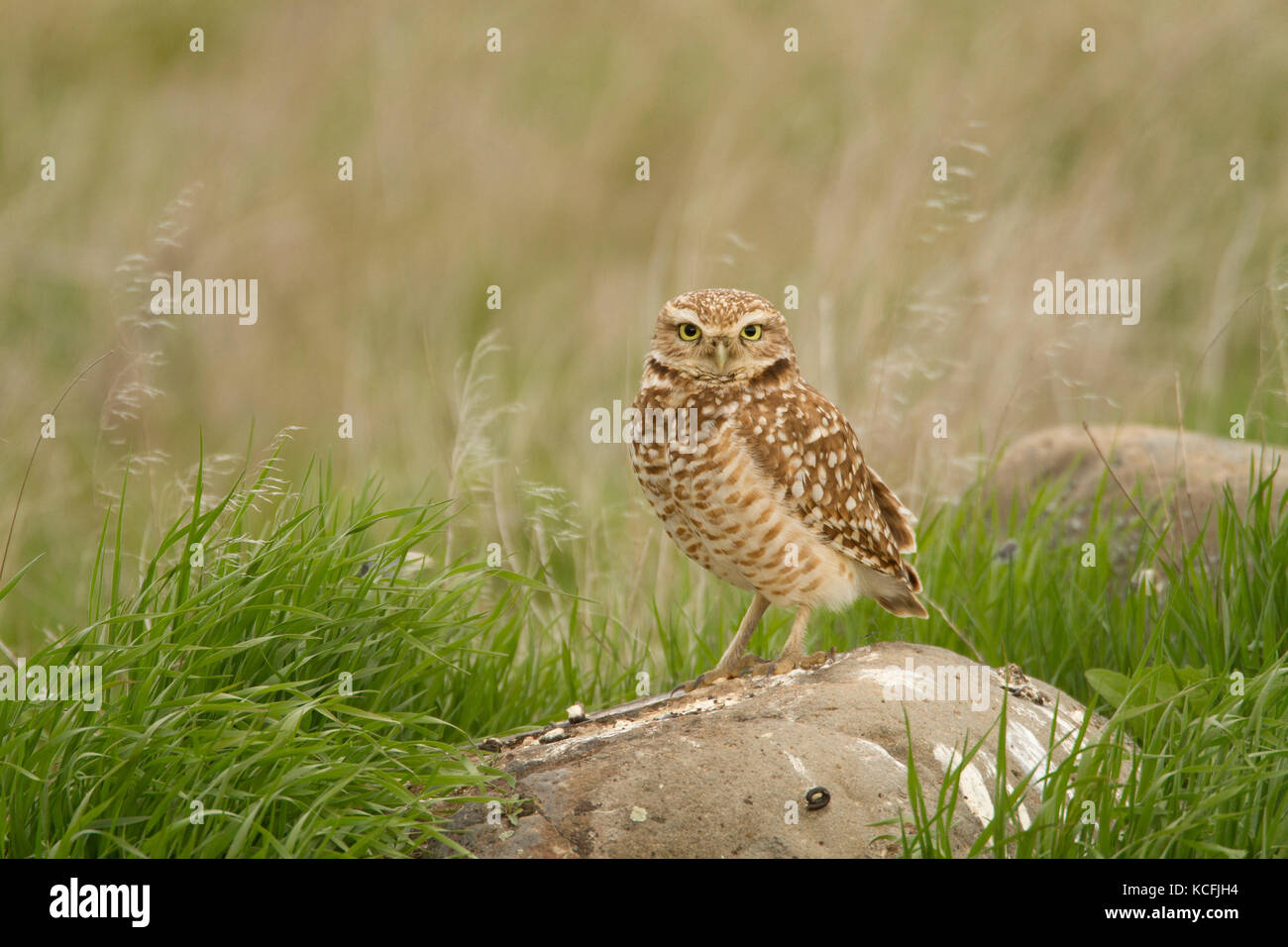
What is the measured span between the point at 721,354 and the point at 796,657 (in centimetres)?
119

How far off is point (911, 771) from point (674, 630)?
78.7 inches

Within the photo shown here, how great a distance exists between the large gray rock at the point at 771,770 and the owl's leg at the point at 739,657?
449 millimetres

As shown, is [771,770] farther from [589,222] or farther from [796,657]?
[589,222]

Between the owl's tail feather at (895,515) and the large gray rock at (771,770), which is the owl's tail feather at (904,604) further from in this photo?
the large gray rock at (771,770)

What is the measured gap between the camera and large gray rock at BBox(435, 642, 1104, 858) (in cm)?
359

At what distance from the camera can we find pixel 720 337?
4.59 metres

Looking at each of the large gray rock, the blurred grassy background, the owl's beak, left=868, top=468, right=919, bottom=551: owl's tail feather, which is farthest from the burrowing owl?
the blurred grassy background

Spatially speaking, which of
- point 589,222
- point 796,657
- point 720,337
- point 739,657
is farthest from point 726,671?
point 589,222

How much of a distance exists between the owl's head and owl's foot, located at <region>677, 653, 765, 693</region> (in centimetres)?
112

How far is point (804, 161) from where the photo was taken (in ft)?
40.4

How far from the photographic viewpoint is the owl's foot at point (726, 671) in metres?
4.83

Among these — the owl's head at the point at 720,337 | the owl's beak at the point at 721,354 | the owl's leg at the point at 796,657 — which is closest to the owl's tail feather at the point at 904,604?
the owl's leg at the point at 796,657

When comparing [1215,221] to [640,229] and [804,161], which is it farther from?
[640,229]
